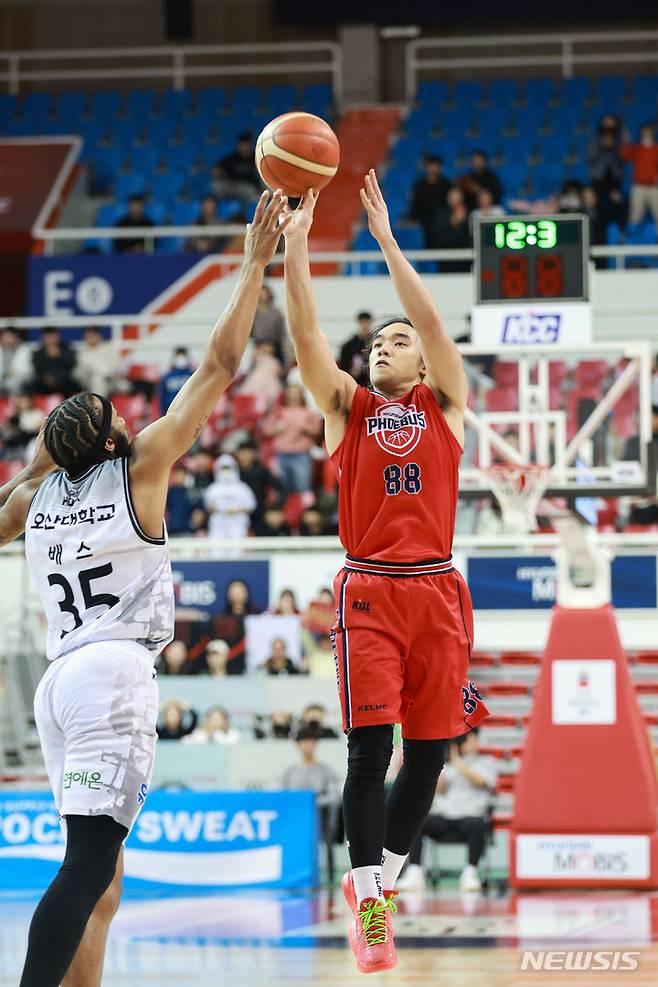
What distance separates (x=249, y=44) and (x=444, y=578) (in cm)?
1994

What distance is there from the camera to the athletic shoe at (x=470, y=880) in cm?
1171

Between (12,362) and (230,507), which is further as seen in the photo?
(12,362)

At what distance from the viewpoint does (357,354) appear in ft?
51.8

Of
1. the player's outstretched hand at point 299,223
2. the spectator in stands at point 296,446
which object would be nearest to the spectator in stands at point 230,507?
the spectator in stands at point 296,446

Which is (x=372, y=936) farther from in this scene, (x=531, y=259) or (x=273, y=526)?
(x=273, y=526)

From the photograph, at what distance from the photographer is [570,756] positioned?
38.5 ft

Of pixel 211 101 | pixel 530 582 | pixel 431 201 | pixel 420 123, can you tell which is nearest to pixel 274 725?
pixel 530 582

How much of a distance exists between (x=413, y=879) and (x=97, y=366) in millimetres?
8067

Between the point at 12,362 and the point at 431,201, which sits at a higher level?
the point at 431,201

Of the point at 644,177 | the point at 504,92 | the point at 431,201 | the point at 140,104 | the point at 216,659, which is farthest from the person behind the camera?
the point at 140,104

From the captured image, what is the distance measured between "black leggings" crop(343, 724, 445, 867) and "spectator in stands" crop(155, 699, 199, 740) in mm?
7365

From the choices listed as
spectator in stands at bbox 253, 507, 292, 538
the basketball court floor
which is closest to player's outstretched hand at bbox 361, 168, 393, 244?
the basketball court floor

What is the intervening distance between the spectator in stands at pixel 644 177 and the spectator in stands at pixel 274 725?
9.67m

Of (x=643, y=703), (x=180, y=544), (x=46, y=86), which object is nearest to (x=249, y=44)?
(x=46, y=86)
